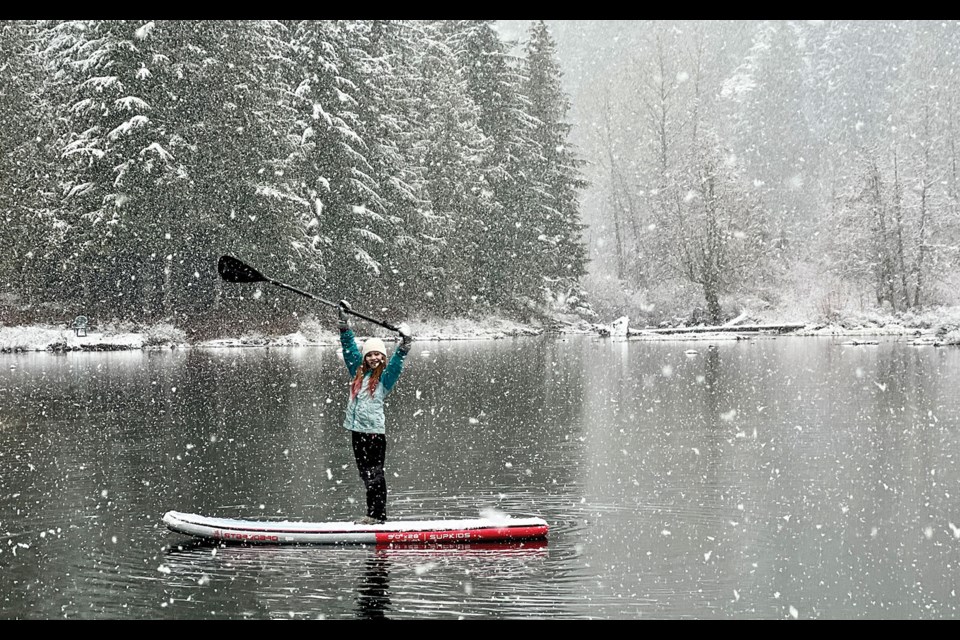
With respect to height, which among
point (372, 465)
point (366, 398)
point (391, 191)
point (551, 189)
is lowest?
point (372, 465)

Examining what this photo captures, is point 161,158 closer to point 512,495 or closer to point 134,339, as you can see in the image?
point 134,339

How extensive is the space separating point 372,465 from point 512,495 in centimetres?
237

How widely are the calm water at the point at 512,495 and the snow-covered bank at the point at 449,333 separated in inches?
582

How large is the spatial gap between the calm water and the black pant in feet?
2.69

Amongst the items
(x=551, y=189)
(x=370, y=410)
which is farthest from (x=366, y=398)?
(x=551, y=189)

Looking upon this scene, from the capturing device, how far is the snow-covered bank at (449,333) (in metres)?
40.5

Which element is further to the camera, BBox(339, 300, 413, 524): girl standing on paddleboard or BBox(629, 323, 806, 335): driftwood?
BBox(629, 323, 806, 335): driftwood

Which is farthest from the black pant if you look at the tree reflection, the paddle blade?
the paddle blade

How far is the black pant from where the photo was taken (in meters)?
10.7

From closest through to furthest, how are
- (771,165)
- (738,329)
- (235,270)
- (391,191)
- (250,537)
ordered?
(250,537) < (235,270) < (391,191) < (738,329) < (771,165)

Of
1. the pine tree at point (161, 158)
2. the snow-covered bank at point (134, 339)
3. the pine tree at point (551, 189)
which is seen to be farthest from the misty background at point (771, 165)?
the pine tree at point (161, 158)

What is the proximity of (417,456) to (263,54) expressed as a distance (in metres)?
35.9

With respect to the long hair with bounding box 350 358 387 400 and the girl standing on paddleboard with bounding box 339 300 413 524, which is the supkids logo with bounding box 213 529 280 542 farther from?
the long hair with bounding box 350 358 387 400

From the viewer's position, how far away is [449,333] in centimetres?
5241
